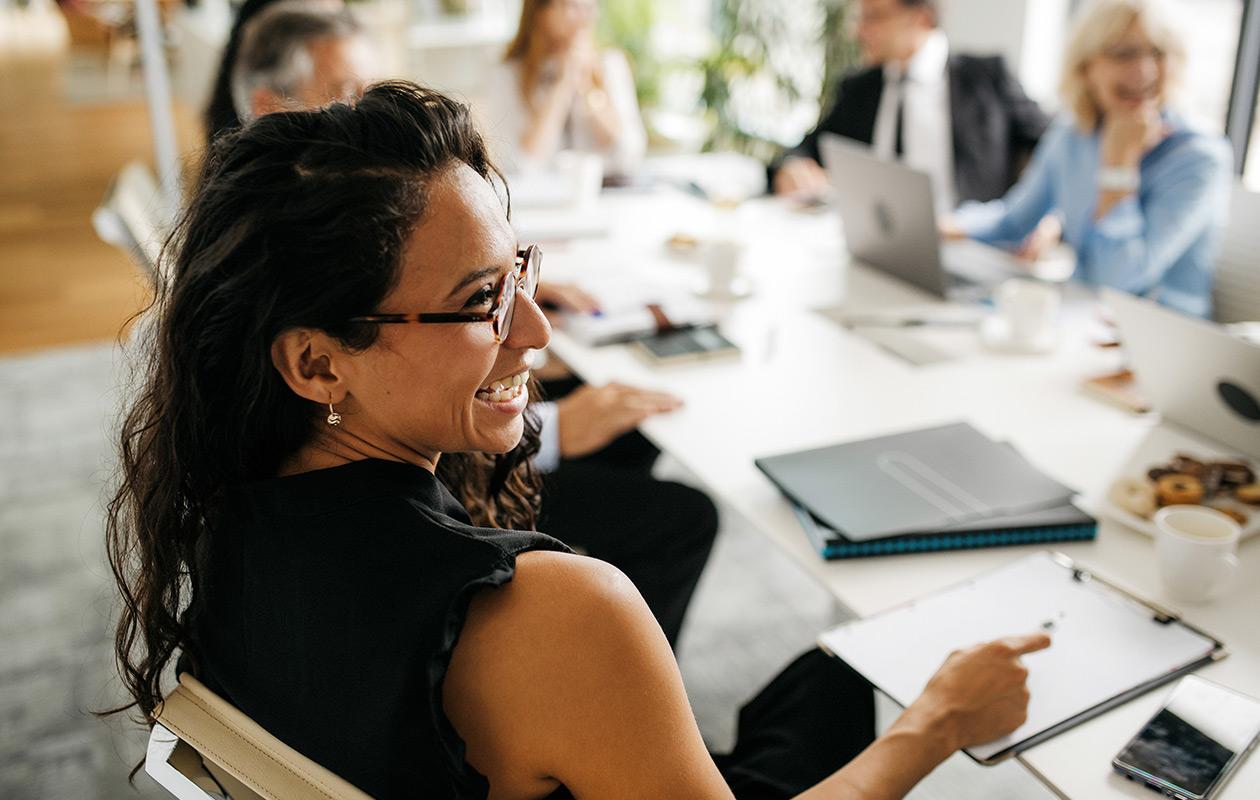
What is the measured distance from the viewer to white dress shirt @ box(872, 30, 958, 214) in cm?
336

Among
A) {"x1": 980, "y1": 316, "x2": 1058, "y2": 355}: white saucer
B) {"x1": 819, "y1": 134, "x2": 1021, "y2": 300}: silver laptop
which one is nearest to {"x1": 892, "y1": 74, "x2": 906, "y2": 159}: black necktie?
{"x1": 819, "y1": 134, "x2": 1021, "y2": 300}: silver laptop

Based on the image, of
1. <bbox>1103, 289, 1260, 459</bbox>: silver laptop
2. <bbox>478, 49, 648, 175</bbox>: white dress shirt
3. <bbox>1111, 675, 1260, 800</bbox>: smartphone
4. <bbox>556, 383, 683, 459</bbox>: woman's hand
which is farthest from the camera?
<bbox>478, 49, 648, 175</bbox>: white dress shirt

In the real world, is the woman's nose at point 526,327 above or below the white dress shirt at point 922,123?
above

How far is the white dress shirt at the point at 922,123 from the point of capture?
11.0ft

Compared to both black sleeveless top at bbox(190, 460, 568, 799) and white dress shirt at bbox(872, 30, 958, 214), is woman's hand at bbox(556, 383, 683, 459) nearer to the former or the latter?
black sleeveless top at bbox(190, 460, 568, 799)

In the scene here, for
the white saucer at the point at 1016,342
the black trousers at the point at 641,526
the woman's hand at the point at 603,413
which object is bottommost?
the black trousers at the point at 641,526

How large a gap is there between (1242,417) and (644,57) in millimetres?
4635

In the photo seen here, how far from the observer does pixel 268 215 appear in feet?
2.98

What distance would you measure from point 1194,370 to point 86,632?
2.35m

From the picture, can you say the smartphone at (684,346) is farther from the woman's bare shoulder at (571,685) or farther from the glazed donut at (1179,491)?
the woman's bare shoulder at (571,685)

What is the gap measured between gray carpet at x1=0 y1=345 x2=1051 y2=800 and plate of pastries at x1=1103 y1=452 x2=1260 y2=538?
731mm

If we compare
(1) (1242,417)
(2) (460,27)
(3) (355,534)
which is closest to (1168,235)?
(1) (1242,417)

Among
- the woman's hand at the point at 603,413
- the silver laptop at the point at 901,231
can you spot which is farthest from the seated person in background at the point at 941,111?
the woman's hand at the point at 603,413

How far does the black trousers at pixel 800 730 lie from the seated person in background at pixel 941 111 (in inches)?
82.1
